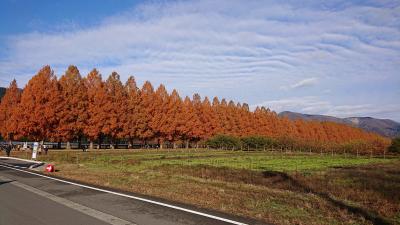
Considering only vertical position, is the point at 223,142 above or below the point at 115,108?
below

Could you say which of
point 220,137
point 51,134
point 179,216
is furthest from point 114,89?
point 179,216

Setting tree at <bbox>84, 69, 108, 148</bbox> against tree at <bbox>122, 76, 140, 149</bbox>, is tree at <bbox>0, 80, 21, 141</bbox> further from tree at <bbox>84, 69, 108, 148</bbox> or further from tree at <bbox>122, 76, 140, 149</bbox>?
tree at <bbox>122, 76, 140, 149</bbox>

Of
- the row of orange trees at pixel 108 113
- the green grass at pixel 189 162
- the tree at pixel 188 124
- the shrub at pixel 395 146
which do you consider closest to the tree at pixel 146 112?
the row of orange trees at pixel 108 113

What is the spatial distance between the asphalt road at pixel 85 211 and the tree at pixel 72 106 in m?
41.1

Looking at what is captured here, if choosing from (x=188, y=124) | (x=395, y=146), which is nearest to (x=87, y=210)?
(x=188, y=124)

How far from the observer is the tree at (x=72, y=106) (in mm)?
53469

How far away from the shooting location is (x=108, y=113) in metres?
59.3

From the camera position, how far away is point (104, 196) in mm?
13047

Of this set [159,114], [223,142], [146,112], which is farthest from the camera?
[223,142]

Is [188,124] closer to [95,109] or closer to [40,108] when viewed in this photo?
[95,109]

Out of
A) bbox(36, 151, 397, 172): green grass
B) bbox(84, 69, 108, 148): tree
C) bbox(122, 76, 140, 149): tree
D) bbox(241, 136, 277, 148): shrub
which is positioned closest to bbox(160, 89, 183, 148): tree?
bbox(122, 76, 140, 149): tree

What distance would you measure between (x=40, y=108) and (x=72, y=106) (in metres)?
4.93

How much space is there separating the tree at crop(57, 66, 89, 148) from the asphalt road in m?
41.1

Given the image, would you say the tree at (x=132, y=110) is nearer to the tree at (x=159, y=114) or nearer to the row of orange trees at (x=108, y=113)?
the row of orange trees at (x=108, y=113)
